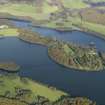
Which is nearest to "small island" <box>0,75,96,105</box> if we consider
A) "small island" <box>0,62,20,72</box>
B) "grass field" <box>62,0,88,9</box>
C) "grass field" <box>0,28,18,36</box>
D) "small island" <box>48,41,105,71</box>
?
"small island" <box>0,62,20,72</box>

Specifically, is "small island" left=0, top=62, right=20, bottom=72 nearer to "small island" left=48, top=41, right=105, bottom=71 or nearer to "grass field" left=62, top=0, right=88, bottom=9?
"small island" left=48, top=41, right=105, bottom=71

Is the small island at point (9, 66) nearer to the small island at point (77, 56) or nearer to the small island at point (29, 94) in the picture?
the small island at point (29, 94)

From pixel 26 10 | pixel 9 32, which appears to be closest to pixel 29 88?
pixel 9 32

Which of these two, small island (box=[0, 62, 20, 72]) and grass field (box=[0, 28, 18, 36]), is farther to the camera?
grass field (box=[0, 28, 18, 36])

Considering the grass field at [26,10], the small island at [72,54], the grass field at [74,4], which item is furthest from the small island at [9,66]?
the grass field at [74,4]

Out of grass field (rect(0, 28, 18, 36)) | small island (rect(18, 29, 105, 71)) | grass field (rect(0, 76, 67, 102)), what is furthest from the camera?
grass field (rect(0, 28, 18, 36))

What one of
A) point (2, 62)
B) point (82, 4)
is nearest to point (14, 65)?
point (2, 62)

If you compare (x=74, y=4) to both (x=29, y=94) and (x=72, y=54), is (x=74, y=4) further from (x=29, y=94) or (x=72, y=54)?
(x=29, y=94)

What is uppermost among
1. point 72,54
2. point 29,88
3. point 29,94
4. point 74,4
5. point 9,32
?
point 74,4
